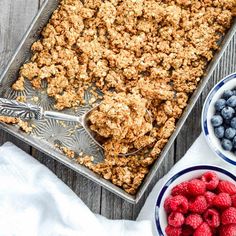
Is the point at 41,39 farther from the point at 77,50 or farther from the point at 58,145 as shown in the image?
the point at 58,145

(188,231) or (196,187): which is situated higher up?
(196,187)

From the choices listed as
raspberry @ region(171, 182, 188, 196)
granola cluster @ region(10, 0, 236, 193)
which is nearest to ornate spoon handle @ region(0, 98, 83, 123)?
granola cluster @ region(10, 0, 236, 193)

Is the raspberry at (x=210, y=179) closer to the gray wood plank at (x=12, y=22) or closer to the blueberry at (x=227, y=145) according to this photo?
the blueberry at (x=227, y=145)

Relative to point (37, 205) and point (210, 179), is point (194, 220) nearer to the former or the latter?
point (210, 179)

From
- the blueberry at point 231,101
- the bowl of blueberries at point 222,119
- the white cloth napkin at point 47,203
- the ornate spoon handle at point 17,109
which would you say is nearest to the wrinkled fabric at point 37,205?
the white cloth napkin at point 47,203

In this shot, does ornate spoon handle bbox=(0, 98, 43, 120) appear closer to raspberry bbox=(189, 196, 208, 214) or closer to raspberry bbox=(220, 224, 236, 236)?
raspberry bbox=(189, 196, 208, 214)

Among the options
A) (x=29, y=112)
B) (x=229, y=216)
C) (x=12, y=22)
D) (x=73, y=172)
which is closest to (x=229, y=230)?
(x=229, y=216)
